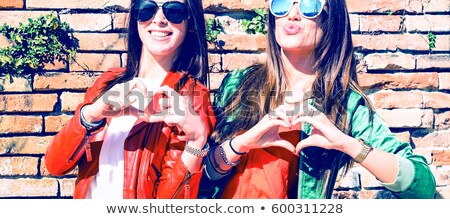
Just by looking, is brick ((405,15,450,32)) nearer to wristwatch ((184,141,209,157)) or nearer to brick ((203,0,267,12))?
brick ((203,0,267,12))

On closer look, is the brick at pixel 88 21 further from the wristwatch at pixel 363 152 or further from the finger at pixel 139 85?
the wristwatch at pixel 363 152

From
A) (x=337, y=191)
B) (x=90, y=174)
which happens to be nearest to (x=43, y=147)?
(x=90, y=174)

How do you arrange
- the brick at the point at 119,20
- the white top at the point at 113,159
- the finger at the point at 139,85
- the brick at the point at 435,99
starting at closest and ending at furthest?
the finger at the point at 139,85 → the white top at the point at 113,159 → the brick at the point at 119,20 → the brick at the point at 435,99

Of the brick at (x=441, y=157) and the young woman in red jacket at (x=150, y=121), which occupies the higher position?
the young woman in red jacket at (x=150, y=121)

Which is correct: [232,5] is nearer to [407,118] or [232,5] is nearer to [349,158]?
[349,158]

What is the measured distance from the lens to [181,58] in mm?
3287

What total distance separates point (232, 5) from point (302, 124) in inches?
27.1

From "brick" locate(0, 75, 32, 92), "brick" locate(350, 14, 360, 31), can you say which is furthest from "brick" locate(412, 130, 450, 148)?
"brick" locate(0, 75, 32, 92)

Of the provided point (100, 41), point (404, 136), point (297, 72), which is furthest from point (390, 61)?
point (100, 41)

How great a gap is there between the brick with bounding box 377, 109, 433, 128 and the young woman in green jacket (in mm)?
123

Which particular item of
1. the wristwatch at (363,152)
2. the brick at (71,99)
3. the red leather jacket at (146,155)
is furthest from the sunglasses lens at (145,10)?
the wristwatch at (363,152)

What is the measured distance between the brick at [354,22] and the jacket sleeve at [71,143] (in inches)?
45.9

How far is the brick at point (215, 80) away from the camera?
11.1 feet

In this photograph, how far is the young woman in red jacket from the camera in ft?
10.1
